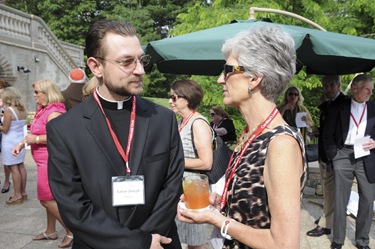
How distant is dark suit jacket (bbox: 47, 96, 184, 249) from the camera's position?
1.68 meters

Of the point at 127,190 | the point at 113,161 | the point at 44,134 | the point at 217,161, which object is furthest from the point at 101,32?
the point at 44,134

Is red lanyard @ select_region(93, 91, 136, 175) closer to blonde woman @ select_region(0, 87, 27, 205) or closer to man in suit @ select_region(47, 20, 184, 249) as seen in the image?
man in suit @ select_region(47, 20, 184, 249)

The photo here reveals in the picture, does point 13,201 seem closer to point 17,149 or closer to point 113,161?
point 17,149

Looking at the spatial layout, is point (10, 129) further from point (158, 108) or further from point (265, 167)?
point (265, 167)

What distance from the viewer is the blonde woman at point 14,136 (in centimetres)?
545

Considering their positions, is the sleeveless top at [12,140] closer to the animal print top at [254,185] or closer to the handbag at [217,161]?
the handbag at [217,161]

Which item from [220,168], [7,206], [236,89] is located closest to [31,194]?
[7,206]

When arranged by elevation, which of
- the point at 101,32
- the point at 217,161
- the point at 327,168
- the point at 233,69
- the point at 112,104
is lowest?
the point at 327,168

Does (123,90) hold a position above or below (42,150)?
above

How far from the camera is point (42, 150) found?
12.8ft

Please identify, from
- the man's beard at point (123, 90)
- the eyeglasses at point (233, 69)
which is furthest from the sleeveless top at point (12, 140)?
the eyeglasses at point (233, 69)

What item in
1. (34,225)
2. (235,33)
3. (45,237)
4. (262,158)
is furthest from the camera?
(34,225)

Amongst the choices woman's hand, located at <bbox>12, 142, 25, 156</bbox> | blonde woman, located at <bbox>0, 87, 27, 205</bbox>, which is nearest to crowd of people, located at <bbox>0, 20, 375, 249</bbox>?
woman's hand, located at <bbox>12, 142, 25, 156</bbox>

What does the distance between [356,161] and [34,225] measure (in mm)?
4220
